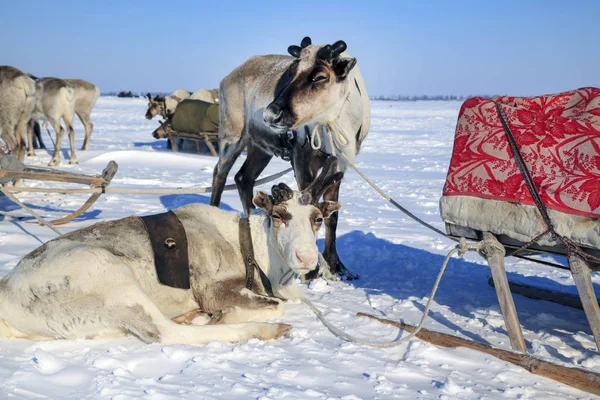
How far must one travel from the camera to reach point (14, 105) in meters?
12.7

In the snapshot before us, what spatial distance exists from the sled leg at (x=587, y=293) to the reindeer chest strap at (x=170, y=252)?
241 cm

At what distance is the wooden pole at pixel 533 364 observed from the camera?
9.87 feet

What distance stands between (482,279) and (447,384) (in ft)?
9.10

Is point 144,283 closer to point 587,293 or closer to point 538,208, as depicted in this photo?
point 538,208

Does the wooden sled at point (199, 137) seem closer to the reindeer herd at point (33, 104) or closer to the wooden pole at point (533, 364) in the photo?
the reindeer herd at point (33, 104)

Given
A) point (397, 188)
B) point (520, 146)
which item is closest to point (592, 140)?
point (520, 146)

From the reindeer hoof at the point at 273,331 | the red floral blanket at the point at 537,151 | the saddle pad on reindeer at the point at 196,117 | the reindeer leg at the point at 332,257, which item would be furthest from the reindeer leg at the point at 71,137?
the red floral blanket at the point at 537,151

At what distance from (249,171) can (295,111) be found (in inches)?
78.3

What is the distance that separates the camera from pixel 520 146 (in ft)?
11.4

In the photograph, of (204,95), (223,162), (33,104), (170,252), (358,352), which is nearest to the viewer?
(358,352)

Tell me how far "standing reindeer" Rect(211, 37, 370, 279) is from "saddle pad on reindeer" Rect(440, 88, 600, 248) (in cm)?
159

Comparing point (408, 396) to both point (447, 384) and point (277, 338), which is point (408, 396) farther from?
point (277, 338)

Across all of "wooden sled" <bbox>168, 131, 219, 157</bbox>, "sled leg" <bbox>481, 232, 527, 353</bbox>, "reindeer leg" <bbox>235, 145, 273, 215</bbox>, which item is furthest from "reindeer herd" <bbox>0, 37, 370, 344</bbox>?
"wooden sled" <bbox>168, 131, 219, 157</bbox>

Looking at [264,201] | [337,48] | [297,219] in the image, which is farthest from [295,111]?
[297,219]
